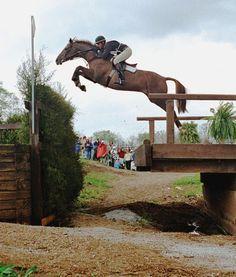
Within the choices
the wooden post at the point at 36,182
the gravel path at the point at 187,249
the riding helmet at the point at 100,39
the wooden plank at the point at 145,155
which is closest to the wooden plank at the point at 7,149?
the wooden post at the point at 36,182

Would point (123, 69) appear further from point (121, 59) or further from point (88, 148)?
point (88, 148)

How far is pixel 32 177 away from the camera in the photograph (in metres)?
10.0

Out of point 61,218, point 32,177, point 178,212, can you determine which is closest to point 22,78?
point 32,177

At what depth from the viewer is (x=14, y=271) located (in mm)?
4492

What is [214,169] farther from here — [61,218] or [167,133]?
[61,218]

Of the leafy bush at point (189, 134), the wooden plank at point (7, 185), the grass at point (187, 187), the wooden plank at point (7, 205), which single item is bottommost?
the grass at point (187, 187)

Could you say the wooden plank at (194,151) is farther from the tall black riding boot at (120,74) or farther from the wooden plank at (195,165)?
the tall black riding boot at (120,74)

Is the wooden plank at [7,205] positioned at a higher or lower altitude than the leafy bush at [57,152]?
lower

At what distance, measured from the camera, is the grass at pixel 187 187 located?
18.4 m

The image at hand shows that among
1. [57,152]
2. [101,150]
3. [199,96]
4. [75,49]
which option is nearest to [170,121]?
[199,96]

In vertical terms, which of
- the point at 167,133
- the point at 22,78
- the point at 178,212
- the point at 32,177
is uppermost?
the point at 22,78

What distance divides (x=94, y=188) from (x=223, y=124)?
9.61 meters

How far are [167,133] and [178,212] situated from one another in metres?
4.53

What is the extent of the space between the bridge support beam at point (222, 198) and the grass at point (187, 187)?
3.21 m
